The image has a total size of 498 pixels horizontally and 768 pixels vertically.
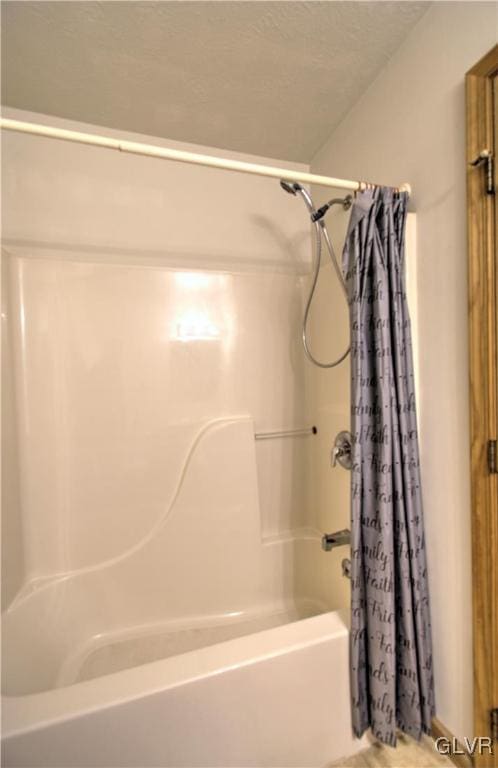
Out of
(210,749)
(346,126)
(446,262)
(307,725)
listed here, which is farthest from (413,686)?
(346,126)

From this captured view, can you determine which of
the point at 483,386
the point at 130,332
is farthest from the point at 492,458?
the point at 130,332

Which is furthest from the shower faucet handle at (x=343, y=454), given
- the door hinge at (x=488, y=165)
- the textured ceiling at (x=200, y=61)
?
the textured ceiling at (x=200, y=61)

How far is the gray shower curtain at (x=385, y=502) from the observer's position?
996 mm

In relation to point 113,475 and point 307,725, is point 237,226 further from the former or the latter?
point 307,725

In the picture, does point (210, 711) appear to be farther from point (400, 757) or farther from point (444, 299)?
point (444, 299)

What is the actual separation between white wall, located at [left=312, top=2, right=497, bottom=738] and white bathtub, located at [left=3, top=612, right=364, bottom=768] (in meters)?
0.34

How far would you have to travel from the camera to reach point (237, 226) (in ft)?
5.89

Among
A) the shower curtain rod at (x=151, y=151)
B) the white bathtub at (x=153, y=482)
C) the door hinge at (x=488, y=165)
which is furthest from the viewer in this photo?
the white bathtub at (x=153, y=482)

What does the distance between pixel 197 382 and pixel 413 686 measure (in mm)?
1380

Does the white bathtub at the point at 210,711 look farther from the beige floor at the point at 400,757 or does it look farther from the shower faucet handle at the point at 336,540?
the shower faucet handle at the point at 336,540

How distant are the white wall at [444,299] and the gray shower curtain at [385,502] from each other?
0.22 feet

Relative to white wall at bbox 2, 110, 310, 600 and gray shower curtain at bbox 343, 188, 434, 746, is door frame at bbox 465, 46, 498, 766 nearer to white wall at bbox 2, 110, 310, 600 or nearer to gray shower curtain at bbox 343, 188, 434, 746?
gray shower curtain at bbox 343, 188, 434, 746

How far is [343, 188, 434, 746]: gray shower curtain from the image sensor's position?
1.00 m

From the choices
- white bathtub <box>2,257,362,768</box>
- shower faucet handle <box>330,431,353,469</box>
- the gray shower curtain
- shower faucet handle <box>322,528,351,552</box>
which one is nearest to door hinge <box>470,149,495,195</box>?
the gray shower curtain
